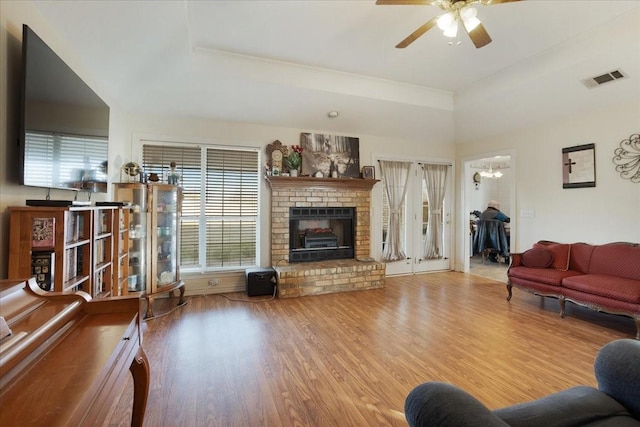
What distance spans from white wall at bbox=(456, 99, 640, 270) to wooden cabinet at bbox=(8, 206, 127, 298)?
532 centimetres

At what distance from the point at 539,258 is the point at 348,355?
116 inches

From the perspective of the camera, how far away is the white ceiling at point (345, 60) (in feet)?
8.14

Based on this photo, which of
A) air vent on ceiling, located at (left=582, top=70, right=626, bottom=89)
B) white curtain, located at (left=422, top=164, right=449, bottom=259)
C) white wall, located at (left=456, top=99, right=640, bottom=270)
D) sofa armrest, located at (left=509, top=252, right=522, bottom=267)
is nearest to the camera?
air vent on ceiling, located at (left=582, top=70, right=626, bottom=89)

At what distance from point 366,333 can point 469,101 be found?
3.62 meters

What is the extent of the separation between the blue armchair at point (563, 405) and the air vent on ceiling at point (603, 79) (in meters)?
3.31

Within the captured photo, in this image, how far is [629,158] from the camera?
337 centimetres

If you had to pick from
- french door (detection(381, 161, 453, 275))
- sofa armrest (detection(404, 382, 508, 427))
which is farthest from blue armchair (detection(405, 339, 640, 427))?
french door (detection(381, 161, 453, 275))

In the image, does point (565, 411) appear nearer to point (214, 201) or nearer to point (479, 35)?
point (479, 35)

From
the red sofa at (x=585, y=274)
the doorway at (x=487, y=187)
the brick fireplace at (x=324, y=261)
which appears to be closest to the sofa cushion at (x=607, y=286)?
the red sofa at (x=585, y=274)

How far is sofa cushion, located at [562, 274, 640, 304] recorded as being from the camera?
8.82 ft

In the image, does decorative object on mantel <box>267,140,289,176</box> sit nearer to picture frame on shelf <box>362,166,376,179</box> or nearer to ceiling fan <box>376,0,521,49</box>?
picture frame on shelf <box>362,166,376,179</box>

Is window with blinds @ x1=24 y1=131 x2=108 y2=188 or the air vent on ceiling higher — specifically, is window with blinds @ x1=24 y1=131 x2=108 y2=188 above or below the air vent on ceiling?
below

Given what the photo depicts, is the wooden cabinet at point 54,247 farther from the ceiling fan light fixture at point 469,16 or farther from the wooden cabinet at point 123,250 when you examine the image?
the ceiling fan light fixture at point 469,16

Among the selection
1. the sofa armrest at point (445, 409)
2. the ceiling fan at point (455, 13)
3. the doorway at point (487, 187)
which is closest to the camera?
the sofa armrest at point (445, 409)
